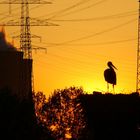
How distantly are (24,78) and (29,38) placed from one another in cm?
8895

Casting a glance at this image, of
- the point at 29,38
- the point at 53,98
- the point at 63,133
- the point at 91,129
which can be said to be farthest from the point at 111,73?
the point at 53,98

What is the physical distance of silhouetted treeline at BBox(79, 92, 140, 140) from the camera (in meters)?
62.9

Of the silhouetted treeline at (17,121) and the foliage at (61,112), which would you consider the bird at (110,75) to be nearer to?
the silhouetted treeline at (17,121)

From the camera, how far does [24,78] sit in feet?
607

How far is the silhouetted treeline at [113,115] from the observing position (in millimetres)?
62941

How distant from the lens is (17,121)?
220ft

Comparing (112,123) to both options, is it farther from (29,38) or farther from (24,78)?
(24,78)

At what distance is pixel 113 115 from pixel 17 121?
7.30 m

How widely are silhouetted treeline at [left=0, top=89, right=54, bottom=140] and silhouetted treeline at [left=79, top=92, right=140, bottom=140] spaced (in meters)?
4.23

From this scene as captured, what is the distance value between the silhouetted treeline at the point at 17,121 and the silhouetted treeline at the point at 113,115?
13.9 feet

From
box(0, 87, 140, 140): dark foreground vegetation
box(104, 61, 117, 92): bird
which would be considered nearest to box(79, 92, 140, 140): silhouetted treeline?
box(0, 87, 140, 140): dark foreground vegetation

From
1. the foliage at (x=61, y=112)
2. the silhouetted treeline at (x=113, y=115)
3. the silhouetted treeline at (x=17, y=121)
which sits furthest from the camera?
the foliage at (x=61, y=112)

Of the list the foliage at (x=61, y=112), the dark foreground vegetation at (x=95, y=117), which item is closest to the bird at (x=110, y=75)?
the dark foreground vegetation at (x=95, y=117)

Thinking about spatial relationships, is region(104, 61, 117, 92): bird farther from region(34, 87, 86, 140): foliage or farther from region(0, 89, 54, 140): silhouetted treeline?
region(34, 87, 86, 140): foliage
